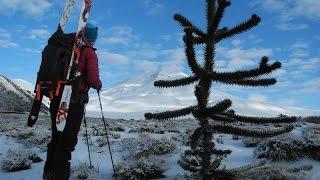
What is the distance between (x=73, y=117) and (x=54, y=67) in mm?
894

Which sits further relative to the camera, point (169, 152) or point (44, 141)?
point (44, 141)

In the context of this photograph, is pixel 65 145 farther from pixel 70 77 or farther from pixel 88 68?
pixel 88 68

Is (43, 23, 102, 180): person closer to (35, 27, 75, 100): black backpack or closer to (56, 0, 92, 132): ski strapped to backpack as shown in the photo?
(56, 0, 92, 132): ski strapped to backpack

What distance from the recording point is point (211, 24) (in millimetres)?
7645

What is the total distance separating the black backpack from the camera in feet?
26.7

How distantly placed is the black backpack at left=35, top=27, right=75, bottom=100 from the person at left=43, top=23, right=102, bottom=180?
222mm

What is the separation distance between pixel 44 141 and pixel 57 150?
5617 millimetres

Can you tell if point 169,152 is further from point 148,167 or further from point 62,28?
point 62,28

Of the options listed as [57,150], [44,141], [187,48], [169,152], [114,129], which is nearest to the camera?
[187,48]

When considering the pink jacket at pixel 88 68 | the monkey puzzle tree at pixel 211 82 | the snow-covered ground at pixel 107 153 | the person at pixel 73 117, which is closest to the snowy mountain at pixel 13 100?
the snow-covered ground at pixel 107 153

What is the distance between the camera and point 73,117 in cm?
815

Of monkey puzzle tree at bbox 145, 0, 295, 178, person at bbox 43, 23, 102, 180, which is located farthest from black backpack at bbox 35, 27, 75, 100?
monkey puzzle tree at bbox 145, 0, 295, 178

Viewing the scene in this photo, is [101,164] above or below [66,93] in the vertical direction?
below

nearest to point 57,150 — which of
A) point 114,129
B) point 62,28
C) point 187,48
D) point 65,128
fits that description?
point 65,128
